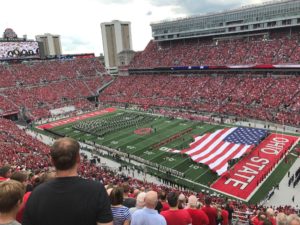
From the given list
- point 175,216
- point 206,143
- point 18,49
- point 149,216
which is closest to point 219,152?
point 206,143

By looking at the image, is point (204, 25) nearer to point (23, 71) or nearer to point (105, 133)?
point (105, 133)

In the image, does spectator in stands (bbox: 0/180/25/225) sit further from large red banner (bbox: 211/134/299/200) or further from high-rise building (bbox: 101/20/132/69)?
high-rise building (bbox: 101/20/132/69)

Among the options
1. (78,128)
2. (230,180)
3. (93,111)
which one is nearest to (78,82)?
(93,111)

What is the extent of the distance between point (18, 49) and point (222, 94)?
45.2 m

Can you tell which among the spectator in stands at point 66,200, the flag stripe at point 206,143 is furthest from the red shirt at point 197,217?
the flag stripe at point 206,143

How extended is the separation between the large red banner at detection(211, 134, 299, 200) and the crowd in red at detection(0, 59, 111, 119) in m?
35.1

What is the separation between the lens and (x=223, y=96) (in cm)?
4362

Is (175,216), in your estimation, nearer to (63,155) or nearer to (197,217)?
(197,217)

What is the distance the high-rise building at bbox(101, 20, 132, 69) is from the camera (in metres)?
99.5

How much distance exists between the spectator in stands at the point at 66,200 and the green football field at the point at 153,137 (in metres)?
18.4

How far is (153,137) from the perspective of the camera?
109ft

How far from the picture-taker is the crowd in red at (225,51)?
45.5 metres

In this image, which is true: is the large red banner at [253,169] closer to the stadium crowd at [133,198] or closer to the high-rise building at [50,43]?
the stadium crowd at [133,198]

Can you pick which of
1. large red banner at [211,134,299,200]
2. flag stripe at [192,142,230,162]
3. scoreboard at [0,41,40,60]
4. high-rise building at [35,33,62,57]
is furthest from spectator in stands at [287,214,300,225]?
high-rise building at [35,33,62,57]
